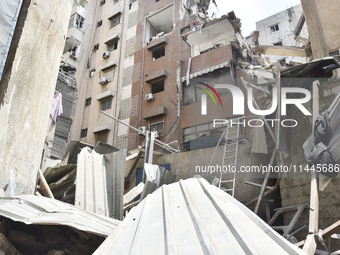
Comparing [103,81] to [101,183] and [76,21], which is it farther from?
[101,183]

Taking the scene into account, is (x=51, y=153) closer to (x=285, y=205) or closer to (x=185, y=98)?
(x=185, y=98)

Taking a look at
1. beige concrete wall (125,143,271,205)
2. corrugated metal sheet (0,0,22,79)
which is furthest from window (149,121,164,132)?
corrugated metal sheet (0,0,22,79)

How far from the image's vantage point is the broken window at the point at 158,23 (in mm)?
18734

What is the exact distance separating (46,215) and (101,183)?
225 centimetres

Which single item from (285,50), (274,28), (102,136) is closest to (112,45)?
(102,136)

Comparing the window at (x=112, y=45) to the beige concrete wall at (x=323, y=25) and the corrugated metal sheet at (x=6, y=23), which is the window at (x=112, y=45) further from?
the corrugated metal sheet at (x=6, y=23)

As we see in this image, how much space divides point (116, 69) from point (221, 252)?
756 inches

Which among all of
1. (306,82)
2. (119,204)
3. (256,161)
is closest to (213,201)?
(119,204)

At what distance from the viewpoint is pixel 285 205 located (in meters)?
5.59

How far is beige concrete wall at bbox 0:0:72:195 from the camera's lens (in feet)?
11.1

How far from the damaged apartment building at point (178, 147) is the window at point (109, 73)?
0.41 feet

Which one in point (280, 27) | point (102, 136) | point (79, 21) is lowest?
point (102, 136)

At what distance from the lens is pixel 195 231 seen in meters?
1.78

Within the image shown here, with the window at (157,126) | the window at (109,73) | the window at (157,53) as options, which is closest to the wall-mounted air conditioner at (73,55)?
the window at (109,73)
